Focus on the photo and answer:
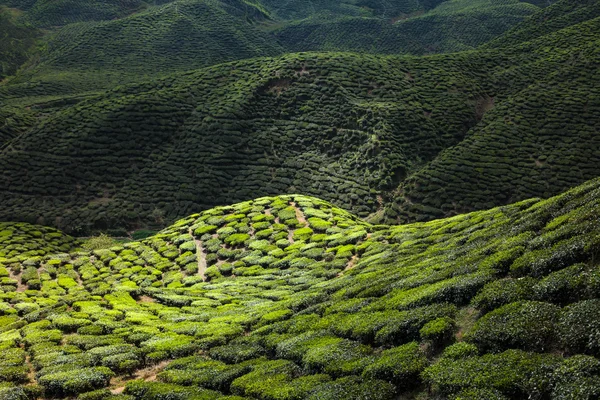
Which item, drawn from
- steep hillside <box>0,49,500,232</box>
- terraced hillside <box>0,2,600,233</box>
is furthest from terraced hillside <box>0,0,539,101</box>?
steep hillside <box>0,49,500,232</box>

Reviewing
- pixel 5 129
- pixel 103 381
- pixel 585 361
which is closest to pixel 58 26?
pixel 5 129

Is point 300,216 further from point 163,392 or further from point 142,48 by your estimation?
point 142,48

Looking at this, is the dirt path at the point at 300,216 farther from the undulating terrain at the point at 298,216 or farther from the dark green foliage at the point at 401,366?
the dark green foliage at the point at 401,366

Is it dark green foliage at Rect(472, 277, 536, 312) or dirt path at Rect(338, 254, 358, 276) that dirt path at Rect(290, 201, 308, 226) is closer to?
dirt path at Rect(338, 254, 358, 276)

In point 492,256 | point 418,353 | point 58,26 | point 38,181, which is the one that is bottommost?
point 418,353

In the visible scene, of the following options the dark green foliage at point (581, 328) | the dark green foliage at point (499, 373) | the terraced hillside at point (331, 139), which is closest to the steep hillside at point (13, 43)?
the terraced hillside at point (331, 139)

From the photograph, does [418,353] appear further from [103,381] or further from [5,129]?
[5,129]
